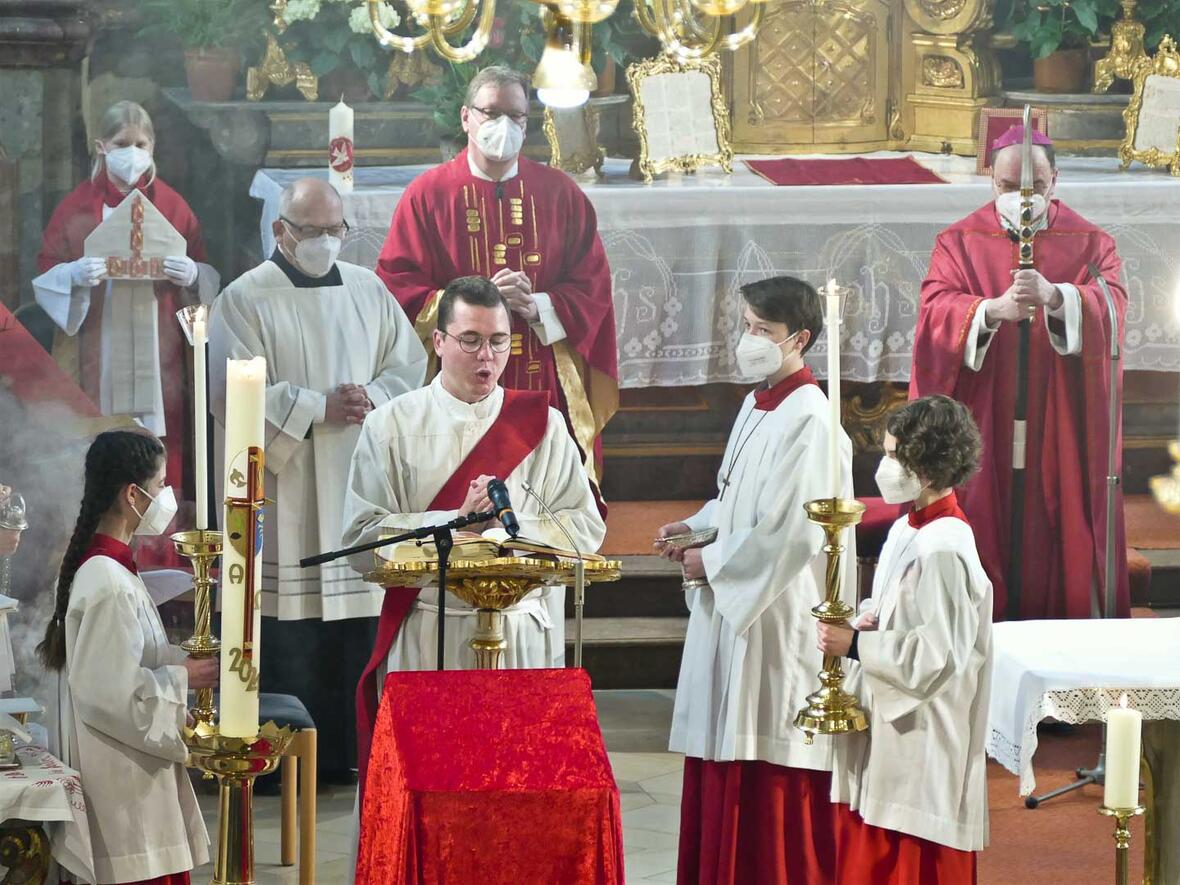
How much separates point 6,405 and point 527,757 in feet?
13.4

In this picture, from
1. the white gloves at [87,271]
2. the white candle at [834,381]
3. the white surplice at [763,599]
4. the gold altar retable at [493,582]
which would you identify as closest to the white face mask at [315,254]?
the white gloves at [87,271]

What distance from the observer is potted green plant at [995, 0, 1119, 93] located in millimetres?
8633

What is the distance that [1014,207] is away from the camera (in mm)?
7719

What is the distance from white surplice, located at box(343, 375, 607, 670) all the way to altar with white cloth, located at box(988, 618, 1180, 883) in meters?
1.23

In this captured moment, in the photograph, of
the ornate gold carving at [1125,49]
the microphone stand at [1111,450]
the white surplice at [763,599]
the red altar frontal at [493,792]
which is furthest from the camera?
the ornate gold carving at [1125,49]

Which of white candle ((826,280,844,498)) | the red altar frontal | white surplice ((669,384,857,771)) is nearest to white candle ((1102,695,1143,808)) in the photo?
the red altar frontal

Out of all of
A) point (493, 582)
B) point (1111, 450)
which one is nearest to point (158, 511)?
point (493, 582)

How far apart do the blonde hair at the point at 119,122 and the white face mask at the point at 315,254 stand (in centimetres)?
61

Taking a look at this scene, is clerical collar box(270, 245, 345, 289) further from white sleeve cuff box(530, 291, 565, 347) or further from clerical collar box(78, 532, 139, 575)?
clerical collar box(78, 532, 139, 575)

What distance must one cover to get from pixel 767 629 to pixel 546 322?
215cm

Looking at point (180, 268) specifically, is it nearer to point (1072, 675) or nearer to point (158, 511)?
point (158, 511)

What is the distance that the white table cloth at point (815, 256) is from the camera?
26.7 feet

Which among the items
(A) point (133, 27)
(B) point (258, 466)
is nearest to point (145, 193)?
(A) point (133, 27)

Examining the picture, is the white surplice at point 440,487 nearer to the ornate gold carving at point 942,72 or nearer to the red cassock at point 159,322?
the red cassock at point 159,322
